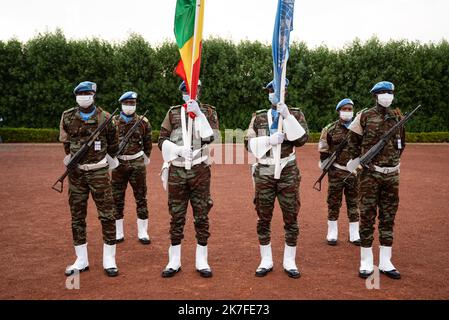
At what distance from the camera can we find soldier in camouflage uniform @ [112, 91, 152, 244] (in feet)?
22.5

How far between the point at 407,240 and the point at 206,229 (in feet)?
11.2

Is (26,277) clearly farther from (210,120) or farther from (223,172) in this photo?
(223,172)

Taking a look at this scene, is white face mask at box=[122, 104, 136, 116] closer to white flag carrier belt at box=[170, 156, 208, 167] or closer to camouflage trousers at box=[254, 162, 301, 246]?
white flag carrier belt at box=[170, 156, 208, 167]

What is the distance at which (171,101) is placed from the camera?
2481cm

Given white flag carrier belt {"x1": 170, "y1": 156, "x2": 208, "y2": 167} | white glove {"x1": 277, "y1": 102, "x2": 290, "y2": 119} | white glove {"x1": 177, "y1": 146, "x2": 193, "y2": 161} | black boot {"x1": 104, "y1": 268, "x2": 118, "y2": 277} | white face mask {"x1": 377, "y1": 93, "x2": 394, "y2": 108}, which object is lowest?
black boot {"x1": 104, "y1": 268, "x2": 118, "y2": 277}

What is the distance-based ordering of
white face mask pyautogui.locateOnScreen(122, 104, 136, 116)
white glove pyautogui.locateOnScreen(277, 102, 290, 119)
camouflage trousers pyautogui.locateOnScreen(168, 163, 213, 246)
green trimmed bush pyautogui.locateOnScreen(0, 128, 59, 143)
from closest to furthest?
white glove pyautogui.locateOnScreen(277, 102, 290, 119)
camouflage trousers pyautogui.locateOnScreen(168, 163, 213, 246)
white face mask pyautogui.locateOnScreen(122, 104, 136, 116)
green trimmed bush pyautogui.locateOnScreen(0, 128, 59, 143)

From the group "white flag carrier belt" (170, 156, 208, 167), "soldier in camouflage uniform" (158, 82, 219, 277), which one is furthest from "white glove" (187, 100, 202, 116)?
"white flag carrier belt" (170, 156, 208, 167)

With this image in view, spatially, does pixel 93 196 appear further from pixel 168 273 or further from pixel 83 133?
pixel 168 273

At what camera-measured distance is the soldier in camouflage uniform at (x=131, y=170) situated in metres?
6.84

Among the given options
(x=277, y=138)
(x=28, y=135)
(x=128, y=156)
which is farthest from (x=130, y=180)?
(x=28, y=135)

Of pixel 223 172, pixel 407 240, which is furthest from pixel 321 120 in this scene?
pixel 407 240

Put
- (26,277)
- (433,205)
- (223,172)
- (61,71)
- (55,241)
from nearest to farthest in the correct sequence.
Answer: (26,277) < (55,241) < (433,205) < (223,172) < (61,71)

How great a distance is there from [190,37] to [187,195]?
1.97 meters

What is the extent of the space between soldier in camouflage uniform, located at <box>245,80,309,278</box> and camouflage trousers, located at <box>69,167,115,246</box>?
1.86 metres
